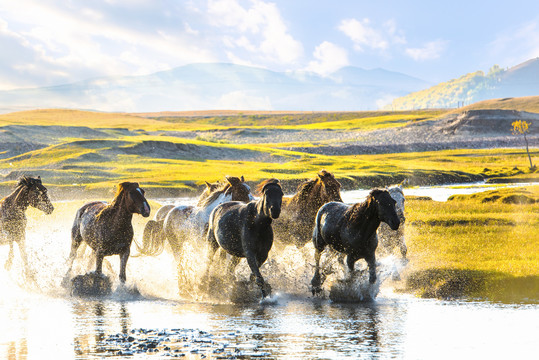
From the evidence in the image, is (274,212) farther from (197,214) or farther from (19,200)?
(19,200)

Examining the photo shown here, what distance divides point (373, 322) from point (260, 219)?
9.92 feet

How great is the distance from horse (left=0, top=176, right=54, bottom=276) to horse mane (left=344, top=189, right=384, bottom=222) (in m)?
8.06

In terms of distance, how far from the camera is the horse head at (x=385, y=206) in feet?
39.0

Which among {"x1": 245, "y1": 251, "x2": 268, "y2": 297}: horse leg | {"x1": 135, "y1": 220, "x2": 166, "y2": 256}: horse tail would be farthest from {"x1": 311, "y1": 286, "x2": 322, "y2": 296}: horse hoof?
{"x1": 135, "y1": 220, "x2": 166, "y2": 256}: horse tail

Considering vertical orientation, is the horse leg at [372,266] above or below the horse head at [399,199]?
below

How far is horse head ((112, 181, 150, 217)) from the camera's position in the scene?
45.5 feet

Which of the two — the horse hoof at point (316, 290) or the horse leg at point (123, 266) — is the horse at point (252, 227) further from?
the horse leg at point (123, 266)

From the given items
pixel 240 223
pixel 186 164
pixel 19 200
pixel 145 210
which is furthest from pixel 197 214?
pixel 186 164

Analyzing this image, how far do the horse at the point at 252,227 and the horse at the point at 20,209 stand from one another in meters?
5.28

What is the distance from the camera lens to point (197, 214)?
1528cm

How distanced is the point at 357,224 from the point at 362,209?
31 cm

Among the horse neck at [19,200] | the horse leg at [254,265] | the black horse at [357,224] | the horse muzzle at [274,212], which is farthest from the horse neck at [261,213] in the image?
the horse neck at [19,200]

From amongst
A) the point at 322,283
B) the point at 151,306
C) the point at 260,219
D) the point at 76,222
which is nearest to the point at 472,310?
the point at 322,283

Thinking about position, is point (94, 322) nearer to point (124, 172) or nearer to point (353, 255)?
point (353, 255)
